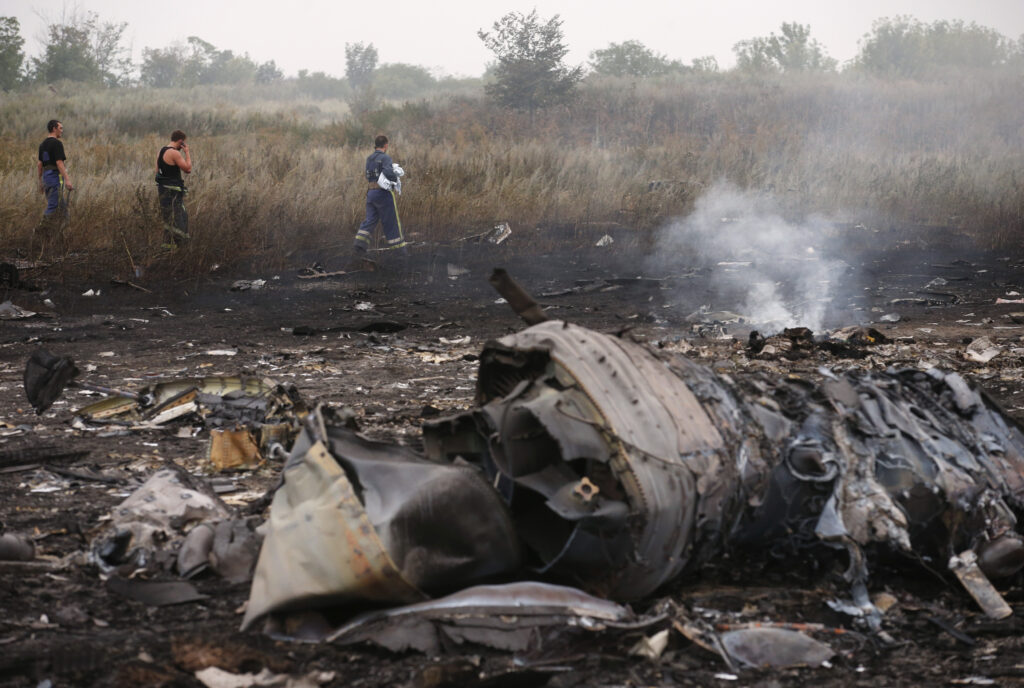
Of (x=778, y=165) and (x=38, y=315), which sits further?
(x=778, y=165)

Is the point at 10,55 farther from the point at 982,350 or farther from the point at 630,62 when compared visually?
the point at 982,350

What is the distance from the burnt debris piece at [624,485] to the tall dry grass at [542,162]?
28.4 ft

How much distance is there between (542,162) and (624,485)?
501 inches

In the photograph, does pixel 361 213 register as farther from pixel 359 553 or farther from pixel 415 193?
pixel 359 553

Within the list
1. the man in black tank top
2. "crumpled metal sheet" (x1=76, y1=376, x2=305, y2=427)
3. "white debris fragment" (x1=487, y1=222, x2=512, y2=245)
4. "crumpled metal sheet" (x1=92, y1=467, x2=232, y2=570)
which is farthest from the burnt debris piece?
"white debris fragment" (x1=487, y1=222, x2=512, y2=245)

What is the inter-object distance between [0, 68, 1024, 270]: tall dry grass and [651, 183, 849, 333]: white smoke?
438mm

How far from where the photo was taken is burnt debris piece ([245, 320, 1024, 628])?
2.20 m

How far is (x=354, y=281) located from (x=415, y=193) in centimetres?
274

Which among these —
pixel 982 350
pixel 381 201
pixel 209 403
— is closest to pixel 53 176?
pixel 381 201

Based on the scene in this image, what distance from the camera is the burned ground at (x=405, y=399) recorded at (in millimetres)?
2170

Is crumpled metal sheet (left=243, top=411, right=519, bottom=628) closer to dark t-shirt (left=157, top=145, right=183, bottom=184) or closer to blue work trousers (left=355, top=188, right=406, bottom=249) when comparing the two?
blue work trousers (left=355, top=188, right=406, bottom=249)

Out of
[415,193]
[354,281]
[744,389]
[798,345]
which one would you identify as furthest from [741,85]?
[744,389]

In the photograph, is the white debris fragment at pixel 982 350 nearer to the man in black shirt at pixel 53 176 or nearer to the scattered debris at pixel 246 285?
the scattered debris at pixel 246 285

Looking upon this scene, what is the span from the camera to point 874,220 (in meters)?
14.1
